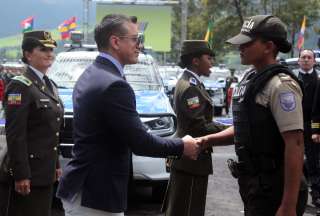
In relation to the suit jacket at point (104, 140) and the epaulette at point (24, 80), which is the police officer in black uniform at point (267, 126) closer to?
the suit jacket at point (104, 140)

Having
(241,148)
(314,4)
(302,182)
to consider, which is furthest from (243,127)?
(314,4)

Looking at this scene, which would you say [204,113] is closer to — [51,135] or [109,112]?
[51,135]

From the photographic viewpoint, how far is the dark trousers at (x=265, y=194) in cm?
358

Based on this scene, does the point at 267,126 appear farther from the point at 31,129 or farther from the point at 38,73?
the point at 38,73

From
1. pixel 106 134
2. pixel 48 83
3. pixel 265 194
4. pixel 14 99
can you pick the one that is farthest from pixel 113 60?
pixel 48 83

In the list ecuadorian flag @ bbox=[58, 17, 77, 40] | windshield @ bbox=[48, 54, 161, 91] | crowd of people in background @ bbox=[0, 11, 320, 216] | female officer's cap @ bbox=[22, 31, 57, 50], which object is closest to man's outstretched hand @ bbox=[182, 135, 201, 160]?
crowd of people in background @ bbox=[0, 11, 320, 216]

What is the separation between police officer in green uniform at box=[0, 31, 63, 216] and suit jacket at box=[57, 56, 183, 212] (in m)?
1.04

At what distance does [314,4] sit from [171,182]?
106ft

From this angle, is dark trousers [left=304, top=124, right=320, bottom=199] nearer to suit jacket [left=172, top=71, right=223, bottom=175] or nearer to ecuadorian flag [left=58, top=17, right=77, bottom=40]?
suit jacket [left=172, top=71, right=223, bottom=175]

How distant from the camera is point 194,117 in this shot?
5176 millimetres

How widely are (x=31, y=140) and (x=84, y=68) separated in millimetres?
4260

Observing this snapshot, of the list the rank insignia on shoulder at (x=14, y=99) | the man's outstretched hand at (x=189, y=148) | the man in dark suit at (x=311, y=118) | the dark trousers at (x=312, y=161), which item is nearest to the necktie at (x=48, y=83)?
the rank insignia on shoulder at (x=14, y=99)

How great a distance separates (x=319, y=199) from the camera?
7.73 metres

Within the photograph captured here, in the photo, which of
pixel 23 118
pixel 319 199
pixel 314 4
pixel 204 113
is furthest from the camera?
pixel 314 4
